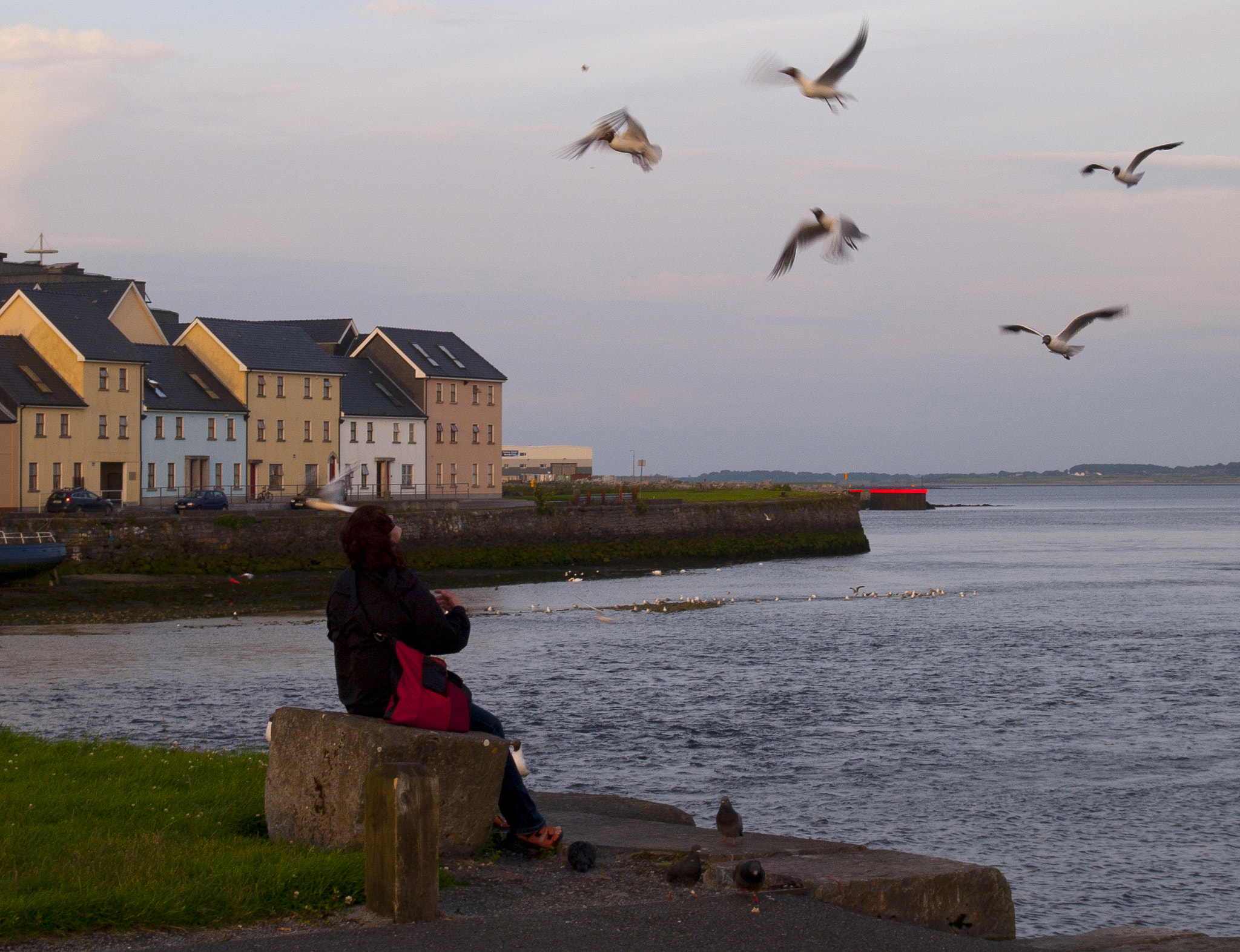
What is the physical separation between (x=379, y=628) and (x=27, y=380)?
56593mm

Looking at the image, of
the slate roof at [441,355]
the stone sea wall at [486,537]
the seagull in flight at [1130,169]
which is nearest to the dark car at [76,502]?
the stone sea wall at [486,537]

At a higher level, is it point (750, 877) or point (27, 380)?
point (27, 380)

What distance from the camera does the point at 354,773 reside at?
760cm

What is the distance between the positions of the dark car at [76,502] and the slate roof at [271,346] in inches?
739

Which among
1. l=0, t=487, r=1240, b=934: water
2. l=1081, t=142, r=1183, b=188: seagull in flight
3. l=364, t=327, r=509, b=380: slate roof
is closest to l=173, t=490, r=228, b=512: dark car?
l=0, t=487, r=1240, b=934: water

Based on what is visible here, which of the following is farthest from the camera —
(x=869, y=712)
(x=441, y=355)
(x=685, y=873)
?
(x=441, y=355)

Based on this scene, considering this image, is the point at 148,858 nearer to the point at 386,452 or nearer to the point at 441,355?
the point at 386,452

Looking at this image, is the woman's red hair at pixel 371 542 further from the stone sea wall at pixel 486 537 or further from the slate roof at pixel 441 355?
the slate roof at pixel 441 355

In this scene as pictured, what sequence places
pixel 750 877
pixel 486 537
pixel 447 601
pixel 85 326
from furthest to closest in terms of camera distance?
pixel 85 326 < pixel 486 537 < pixel 447 601 < pixel 750 877

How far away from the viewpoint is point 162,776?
32.7 ft

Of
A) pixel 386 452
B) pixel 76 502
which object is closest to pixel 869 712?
pixel 76 502

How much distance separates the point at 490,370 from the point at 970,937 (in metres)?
82.7

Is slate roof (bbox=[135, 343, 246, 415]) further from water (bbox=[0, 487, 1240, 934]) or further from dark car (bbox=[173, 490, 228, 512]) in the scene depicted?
water (bbox=[0, 487, 1240, 934])

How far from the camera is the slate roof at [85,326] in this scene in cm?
6075
